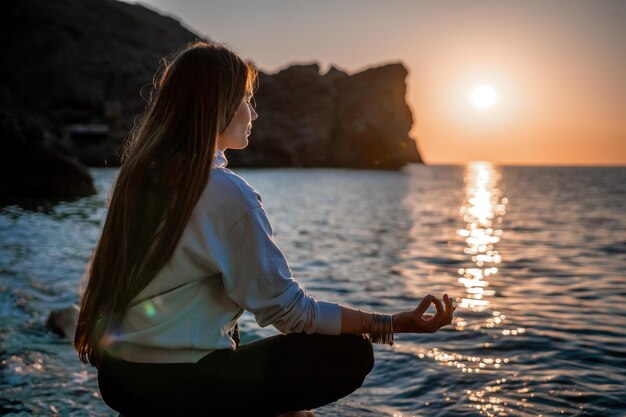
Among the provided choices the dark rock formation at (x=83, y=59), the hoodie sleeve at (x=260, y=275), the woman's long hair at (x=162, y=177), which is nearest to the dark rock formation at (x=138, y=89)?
the dark rock formation at (x=83, y=59)

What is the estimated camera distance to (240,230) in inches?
88.6

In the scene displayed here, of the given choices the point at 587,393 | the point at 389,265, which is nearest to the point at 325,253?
the point at 389,265

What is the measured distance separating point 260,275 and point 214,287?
0.70 feet

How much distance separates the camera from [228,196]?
224cm

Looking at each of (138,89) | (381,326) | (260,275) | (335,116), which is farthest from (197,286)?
(335,116)

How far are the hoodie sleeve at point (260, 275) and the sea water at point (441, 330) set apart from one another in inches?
28.1

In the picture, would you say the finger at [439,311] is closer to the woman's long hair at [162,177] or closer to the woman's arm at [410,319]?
the woman's arm at [410,319]

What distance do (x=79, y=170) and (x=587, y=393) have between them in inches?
1040

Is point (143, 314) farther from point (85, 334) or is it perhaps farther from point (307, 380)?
point (307, 380)

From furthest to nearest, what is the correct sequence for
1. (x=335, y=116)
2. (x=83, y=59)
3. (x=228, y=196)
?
(x=335, y=116) → (x=83, y=59) → (x=228, y=196)

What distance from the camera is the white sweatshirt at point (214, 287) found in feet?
7.39

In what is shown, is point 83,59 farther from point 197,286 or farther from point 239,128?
point 197,286

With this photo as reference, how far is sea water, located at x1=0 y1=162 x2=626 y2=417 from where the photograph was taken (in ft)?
16.1

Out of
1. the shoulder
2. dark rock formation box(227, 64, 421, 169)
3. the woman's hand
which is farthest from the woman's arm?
dark rock formation box(227, 64, 421, 169)
